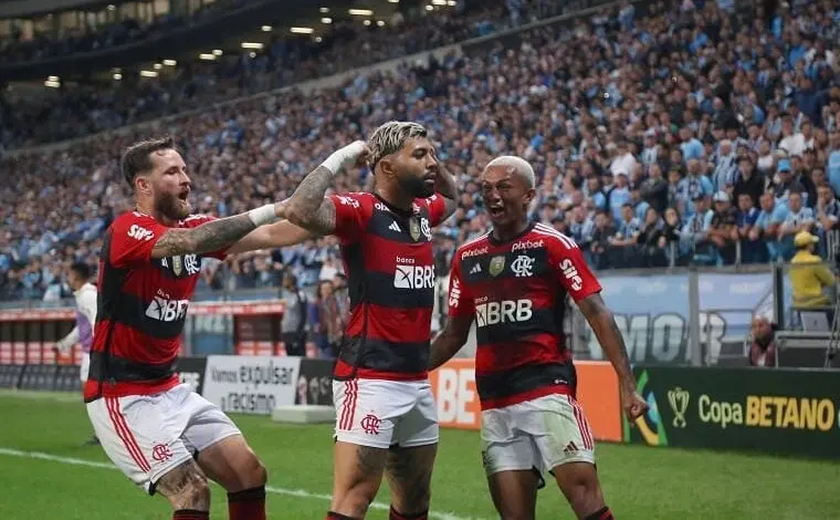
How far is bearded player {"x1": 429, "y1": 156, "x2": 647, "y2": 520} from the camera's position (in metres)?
6.36

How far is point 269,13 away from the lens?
47.3 meters

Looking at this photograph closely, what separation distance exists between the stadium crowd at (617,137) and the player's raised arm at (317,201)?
1007cm

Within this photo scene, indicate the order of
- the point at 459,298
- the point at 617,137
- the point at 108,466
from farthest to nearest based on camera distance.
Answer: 1. the point at 617,137
2. the point at 108,466
3. the point at 459,298

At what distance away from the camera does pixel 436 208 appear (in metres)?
6.97

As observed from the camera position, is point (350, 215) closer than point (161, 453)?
Yes

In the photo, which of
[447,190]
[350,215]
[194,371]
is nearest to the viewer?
[350,215]

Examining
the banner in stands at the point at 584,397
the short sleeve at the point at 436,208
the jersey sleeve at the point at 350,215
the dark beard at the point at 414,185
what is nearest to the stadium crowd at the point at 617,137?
the banner in stands at the point at 584,397

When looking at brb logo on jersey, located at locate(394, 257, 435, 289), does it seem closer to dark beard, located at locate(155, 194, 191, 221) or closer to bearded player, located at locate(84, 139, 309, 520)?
bearded player, located at locate(84, 139, 309, 520)

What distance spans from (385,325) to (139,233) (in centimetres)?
126

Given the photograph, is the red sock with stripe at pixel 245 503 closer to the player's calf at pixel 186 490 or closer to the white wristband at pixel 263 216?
the player's calf at pixel 186 490

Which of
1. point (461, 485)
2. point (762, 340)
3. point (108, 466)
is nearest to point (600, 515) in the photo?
point (461, 485)

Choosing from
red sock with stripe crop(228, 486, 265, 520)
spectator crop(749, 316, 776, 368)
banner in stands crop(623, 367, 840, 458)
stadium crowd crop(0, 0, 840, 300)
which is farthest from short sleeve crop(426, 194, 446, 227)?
stadium crowd crop(0, 0, 840, 300)

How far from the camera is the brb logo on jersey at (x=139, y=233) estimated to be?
620 centimetres

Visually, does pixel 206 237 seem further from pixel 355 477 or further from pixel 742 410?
pixel 742 410
